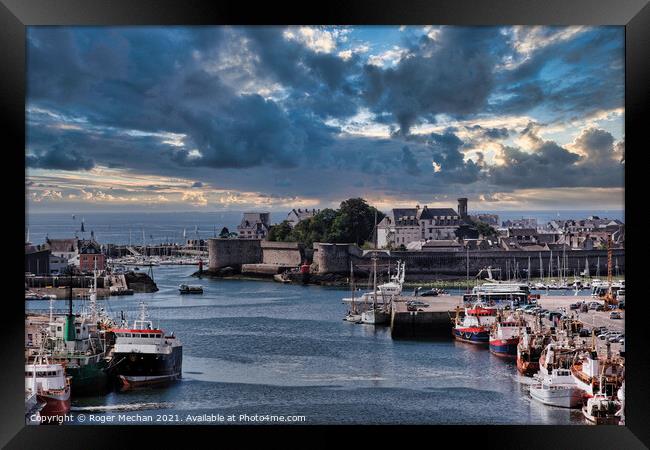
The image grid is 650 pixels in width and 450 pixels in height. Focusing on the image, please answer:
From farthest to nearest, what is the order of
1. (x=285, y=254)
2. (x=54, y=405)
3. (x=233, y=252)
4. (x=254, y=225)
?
(x=285, y=254), (x=233, y=252), (x=254, y=225), (x=54, y=405)

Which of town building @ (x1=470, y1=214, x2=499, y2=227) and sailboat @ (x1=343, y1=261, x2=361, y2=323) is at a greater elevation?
town building @ (x1=470, y1=214, x2=499, y2=227)

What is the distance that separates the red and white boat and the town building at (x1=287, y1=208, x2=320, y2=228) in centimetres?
273

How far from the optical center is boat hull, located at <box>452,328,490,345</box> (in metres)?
7.91

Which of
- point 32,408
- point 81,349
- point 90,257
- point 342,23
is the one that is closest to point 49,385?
point 32,408

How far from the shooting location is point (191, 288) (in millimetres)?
7461

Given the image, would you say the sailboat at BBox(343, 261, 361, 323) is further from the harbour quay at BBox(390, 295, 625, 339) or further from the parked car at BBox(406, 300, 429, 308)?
Answer: the parked car at BBox(406, 300, 429, 308)

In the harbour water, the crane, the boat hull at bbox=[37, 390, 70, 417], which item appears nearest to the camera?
the boat hull at bbox=[37, 390, 70, 417]

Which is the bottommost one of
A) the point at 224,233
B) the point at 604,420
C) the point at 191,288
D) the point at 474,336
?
the point at 604,420

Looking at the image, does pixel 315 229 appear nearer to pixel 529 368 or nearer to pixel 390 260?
pixel 390 260

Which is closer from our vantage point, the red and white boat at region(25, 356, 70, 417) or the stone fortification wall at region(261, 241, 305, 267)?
the red and white boat at region(25, 356, 70, 417)

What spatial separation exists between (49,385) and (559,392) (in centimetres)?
399

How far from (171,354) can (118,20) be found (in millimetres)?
2843

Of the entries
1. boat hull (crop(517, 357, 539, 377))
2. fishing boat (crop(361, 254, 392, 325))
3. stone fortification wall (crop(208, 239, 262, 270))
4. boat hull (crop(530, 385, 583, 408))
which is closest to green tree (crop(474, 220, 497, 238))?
boat hull (crop(517, 357, 539, 377))

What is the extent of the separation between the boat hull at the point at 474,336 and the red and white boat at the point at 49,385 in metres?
4.00
